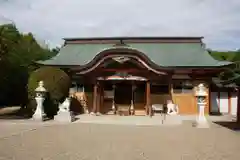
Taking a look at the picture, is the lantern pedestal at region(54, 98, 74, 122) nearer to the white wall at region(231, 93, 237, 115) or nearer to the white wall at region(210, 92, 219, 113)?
the white wall at region(210, 92, 219, 113)

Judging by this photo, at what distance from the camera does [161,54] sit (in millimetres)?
28281

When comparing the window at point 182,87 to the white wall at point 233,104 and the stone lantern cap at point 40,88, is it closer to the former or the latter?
the white wall at point 233,104

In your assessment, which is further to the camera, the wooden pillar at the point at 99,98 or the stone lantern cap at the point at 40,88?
the wooden pillar at the point at 99,98

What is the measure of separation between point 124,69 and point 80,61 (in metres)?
5.03

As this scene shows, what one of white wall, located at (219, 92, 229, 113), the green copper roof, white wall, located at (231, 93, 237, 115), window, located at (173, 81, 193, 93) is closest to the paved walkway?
window, located at (173, 81, 193, 93)

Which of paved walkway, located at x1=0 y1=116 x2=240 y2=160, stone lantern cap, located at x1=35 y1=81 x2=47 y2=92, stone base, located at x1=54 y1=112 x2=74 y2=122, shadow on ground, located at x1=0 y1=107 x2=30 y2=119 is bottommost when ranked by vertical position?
paved walkway, located at x1=0 y1=116 x2=240 y2=160

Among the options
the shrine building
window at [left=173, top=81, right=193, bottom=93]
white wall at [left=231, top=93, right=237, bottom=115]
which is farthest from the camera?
white wall at [left=231, top=93, right=237, bottom=115]

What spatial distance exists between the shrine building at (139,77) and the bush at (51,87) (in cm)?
330

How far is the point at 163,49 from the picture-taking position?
95.3ft

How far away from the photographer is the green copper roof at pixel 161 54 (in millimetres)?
26047

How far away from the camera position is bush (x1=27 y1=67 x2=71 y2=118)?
66.6 ft

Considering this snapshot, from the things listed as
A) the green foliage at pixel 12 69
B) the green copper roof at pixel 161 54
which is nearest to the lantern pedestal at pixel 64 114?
the green foliage at pixel 12 69

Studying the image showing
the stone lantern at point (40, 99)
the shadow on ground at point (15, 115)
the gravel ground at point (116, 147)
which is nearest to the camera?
the gravel ground at point (116, 147)

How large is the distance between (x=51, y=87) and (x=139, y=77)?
6.39 m
